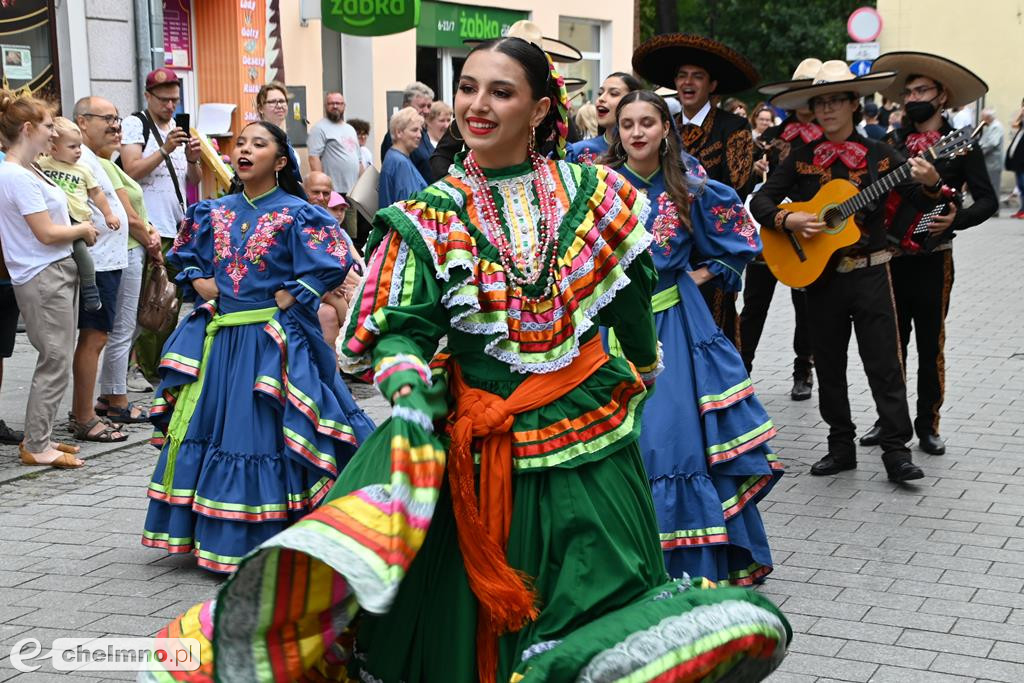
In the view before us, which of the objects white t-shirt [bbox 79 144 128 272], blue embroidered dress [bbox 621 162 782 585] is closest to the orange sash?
blue embroidered dress [bbox 621 162 782 585]

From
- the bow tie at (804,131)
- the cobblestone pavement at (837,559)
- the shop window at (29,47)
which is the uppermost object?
the shop window at (29,47)

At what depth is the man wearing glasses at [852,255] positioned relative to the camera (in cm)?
714

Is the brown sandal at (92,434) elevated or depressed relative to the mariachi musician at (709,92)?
depressed

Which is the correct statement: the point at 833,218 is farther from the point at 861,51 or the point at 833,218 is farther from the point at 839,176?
the point at 861,51

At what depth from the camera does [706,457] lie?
5492 mm

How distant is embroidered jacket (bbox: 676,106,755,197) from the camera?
7.10m

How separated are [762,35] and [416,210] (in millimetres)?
35714

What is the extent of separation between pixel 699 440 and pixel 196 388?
7.31ft

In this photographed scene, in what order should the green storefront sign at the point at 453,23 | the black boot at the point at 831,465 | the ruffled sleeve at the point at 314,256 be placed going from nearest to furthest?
1. the ruffled sleeve at the point at 314,256
2. the black boot at the point at 831,465
3. the green storefront sign at the point at 453,23

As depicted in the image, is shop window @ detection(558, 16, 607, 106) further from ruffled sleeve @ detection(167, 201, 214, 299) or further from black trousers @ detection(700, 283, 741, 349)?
ruffled sleeve @ detection(167, 201, 214, 299)

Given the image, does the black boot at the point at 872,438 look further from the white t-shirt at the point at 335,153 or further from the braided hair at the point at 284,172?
the white t-shirt at the point at 335,153

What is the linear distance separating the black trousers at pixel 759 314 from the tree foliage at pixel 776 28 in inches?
1108

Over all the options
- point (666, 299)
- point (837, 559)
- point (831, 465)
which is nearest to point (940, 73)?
point (831, 465)

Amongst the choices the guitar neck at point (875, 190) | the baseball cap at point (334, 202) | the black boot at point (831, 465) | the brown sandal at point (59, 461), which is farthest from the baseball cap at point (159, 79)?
the black boot at point (831, 465)
